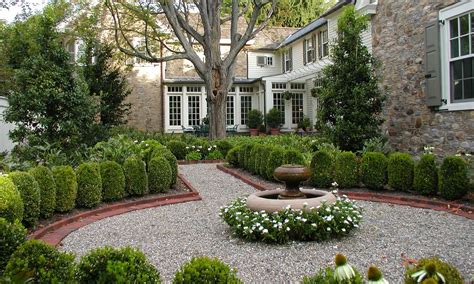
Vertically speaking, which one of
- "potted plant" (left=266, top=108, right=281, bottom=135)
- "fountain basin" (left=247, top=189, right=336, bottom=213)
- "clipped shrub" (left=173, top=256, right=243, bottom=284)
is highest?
"potted plant" (left=266, top=108, right=281, bottom=135)

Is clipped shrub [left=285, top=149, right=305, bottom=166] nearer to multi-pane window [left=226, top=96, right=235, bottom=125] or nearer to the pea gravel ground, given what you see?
the pea gravel ground

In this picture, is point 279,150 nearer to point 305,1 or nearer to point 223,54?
point 223,54

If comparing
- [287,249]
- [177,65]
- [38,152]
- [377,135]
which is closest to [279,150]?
[377,135]

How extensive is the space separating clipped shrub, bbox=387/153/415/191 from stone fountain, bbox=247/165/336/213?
7.97 feet

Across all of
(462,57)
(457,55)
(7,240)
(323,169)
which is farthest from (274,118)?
(7,240)

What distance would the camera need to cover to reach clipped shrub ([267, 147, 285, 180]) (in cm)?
871

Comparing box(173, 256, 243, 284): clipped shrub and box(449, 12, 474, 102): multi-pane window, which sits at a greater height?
box(449, 12, 474, 102): multi-pane window

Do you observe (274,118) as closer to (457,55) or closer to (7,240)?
(457,55)

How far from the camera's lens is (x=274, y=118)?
23.4 meters

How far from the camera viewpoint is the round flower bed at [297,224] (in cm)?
490

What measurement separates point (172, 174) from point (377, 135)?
5142 millimetres

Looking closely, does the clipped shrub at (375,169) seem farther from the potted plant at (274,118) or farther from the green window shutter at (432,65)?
the potted plant at (274,118)

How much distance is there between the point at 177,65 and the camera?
2680 cm

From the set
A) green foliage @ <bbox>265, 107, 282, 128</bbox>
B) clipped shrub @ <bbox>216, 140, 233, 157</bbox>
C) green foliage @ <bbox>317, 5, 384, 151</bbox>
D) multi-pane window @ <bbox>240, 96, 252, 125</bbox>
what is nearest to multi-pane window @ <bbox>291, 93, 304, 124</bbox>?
green foliage @ <bbox>265, 107, 282, 128</bbox>
